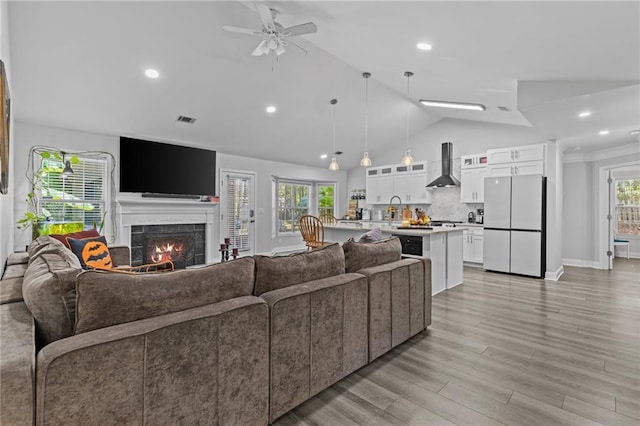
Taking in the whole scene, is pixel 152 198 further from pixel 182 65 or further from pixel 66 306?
pixel 66 306

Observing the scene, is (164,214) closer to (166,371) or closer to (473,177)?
(166,371)

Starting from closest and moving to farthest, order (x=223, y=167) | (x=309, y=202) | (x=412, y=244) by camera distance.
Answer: (x=412, y=244), (x=223, y=167), (x=309, y=202)

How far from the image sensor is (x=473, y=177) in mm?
6691

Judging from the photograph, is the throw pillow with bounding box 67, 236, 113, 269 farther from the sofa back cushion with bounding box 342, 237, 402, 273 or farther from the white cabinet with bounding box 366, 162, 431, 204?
the white cabinet with bounding box 366, 162, 431, 204

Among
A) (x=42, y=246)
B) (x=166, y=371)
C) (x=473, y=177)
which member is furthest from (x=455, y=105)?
(x=42, y=246)

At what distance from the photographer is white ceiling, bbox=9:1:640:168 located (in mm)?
2592

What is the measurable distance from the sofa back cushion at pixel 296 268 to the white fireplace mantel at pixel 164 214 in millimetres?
4334

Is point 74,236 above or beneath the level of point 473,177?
beneath

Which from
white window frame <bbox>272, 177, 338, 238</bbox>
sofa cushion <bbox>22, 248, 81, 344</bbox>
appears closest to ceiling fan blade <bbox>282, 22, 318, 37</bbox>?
sofa cushion <bbox>22, 248, 81, 344</bbox>

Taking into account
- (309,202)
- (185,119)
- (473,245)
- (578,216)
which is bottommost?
(473,245)

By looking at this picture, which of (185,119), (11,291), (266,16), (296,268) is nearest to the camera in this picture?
(11,291)

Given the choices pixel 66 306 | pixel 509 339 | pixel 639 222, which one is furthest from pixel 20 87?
pixel 639 222

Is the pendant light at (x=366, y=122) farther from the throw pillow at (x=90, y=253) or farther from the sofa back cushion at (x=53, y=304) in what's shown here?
the sofa back cushion at (x=53, y=304)

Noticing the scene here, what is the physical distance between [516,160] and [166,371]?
6.56 meters
